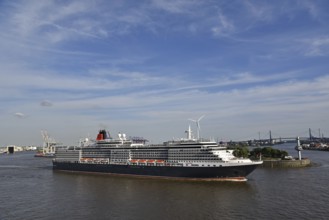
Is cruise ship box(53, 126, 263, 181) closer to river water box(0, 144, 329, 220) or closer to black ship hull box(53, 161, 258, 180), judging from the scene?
black ship hull box(53, 161, 258, 180)

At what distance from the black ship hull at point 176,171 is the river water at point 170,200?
6.70ft

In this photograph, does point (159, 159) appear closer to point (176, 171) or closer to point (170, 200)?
point (176, 171)

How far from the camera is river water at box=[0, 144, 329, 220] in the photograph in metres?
32.9

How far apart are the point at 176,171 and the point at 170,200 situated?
18.2m

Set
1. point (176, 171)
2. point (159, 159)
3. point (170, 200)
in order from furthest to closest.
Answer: point (159, 159) < point (176, 171) < point (170, 200)

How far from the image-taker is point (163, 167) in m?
59.4

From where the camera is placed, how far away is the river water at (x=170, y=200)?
108 ft

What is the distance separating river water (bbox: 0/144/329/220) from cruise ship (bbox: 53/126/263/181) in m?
2.62

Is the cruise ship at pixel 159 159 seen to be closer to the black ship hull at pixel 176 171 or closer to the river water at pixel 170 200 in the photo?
the black ship hull at pixel 176 171

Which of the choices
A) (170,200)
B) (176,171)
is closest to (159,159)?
(176,171)

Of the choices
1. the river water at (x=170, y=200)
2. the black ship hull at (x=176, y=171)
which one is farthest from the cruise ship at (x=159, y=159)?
the river water at (x=170, y=200)

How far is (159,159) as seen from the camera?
207ft

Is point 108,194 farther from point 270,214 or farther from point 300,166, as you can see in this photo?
point 300,166

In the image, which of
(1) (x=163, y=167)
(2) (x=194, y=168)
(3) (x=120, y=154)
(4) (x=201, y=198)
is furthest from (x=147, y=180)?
(4) (x=201, y=198)
